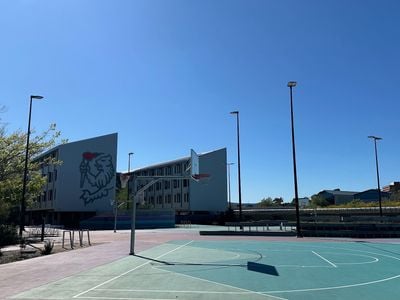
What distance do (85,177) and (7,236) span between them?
1727 inches

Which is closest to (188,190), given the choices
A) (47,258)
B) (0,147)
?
(0,147)

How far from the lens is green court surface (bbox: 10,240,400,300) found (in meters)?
11.4

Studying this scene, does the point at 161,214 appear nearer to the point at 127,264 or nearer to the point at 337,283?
the point at 127,264

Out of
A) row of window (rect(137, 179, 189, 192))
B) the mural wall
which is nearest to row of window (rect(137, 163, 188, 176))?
row of window (rect(137, 179, 189, 192))

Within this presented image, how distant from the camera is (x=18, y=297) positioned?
10898 mm

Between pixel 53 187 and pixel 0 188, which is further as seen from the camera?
pixel 53 187

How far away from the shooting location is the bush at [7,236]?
96.1 ft

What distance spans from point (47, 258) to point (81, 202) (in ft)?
179

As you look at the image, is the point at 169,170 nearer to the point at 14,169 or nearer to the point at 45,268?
the point at 14,169

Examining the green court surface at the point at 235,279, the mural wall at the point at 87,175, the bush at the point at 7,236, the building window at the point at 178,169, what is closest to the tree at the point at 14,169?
the bush at the point at 7,236

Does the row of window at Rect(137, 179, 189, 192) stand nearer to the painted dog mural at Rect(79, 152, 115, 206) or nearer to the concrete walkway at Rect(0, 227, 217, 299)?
the painted dog mural at Rect(79, 152, 115, 206)

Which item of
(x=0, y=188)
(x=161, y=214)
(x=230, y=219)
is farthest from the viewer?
(x=230, y=219)

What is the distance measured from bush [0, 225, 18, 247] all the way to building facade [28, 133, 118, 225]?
41.7 meters

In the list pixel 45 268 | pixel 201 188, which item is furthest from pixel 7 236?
pixel 201 188
